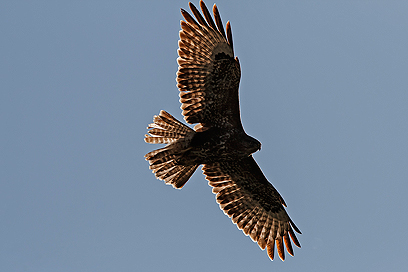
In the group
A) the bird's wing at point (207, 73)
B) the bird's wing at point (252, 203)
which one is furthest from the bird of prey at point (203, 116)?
the bird's wing at point (252, 203)

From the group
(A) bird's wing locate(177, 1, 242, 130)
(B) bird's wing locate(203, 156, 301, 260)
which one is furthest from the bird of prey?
(B) bird's wing locate(203, 156, 301, 260)

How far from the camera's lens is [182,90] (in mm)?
10742

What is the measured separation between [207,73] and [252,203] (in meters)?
3.53

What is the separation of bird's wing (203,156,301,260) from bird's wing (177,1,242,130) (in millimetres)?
1537

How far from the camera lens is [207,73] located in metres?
10.7

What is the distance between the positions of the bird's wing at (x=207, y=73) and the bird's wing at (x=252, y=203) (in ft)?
5.04

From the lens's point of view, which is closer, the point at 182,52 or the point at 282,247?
the point at 182,52

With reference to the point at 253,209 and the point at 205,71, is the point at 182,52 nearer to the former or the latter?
the point at 205,71

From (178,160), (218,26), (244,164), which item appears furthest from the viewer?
(244,164)

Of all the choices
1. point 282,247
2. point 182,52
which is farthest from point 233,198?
point 182,52

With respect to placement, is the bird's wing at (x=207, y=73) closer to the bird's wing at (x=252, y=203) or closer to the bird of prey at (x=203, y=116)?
the bird of prey at (x=203, y=116)

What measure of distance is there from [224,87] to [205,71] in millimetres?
532

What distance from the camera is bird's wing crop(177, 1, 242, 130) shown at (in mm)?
10453

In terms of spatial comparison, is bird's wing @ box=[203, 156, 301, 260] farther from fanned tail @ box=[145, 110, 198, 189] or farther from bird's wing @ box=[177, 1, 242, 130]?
bird's wing @ box=[177, 1, 242, 130]
